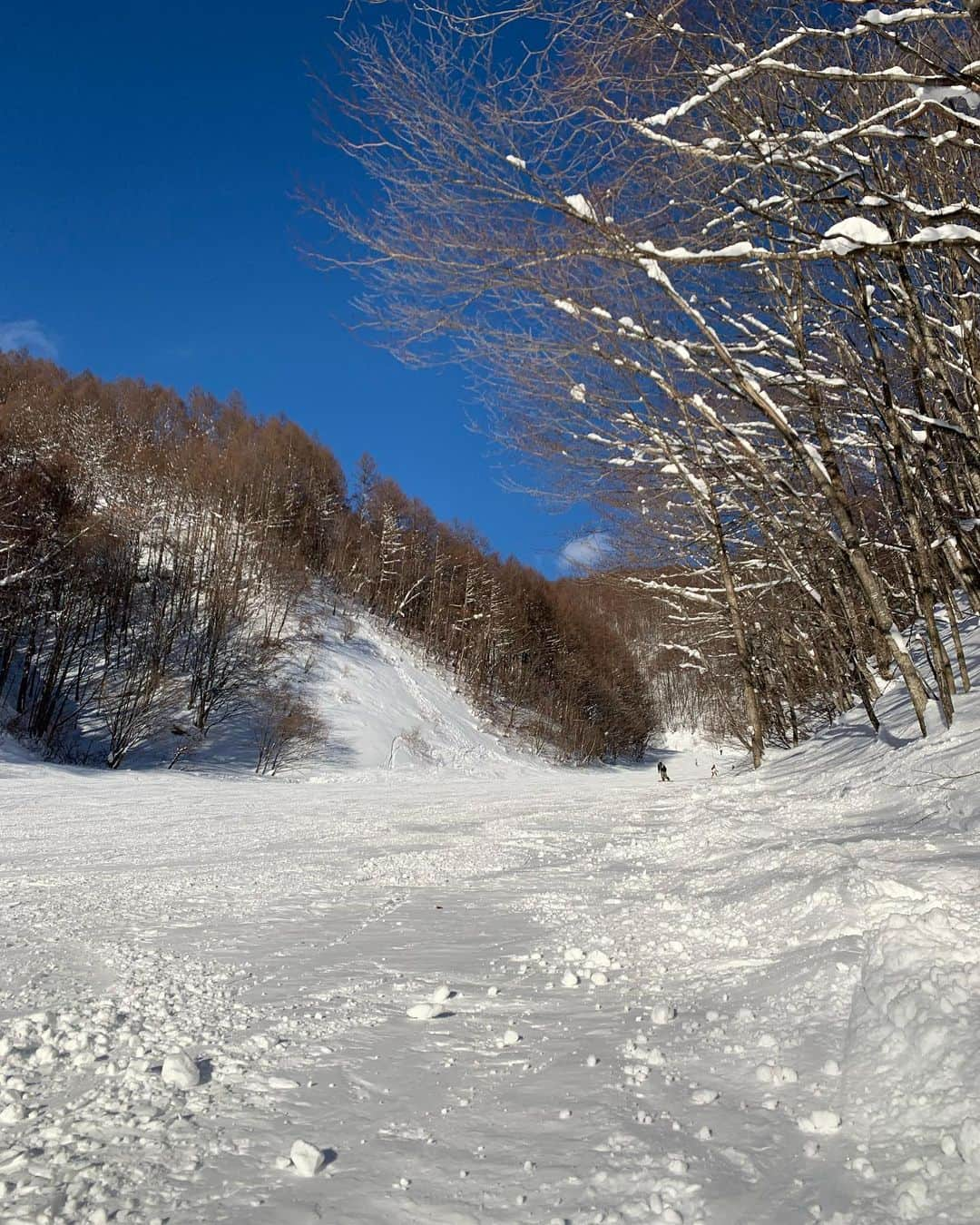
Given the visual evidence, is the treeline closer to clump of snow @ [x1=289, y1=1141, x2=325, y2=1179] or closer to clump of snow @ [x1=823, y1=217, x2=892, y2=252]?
clump of snow @ [x1=823, y1=217, x2=892, y2=252]

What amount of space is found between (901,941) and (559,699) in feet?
161

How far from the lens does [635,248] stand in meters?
3.13

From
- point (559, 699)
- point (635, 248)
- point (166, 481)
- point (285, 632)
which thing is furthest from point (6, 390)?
point (635, 248)

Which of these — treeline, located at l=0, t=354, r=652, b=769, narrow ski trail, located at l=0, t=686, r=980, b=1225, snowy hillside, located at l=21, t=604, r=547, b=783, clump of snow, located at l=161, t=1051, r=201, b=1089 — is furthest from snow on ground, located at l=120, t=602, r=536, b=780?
clump of snow, located at l=161, t=1051, r=201, b=1089

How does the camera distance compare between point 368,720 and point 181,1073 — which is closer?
point 181,1073

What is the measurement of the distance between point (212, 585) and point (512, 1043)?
32.9 m

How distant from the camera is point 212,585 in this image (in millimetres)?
32438

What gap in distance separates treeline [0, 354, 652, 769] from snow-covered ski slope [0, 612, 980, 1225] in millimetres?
15222

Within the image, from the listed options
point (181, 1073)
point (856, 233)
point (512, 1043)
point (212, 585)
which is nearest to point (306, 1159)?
point (181, 1073)

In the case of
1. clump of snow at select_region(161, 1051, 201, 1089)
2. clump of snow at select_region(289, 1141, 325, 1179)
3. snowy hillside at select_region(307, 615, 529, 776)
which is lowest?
clump of snow at select_region(161, 1051, 201, 1089)

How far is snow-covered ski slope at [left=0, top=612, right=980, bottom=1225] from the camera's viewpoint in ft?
3.82

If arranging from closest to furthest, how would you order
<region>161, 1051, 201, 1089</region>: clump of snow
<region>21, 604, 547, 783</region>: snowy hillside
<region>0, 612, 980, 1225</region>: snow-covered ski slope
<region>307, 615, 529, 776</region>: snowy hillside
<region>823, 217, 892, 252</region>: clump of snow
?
1. <region>0, 612, 980, 1225</region>: snow-covered ski slope
2. <region>161, 1051, 201, 1089</region>: clump of snow
3. <region>823, 217, 892, 252</region>: clump of snow
4. <region>21, 604, 547, 783</region>: snowy hillside
5. <region>307, 615, 529, 776</region>: snowy hillside

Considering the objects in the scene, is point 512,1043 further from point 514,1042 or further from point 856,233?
point 856,233

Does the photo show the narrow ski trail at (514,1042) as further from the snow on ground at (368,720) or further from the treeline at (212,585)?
the snow on ground at (368,720)
